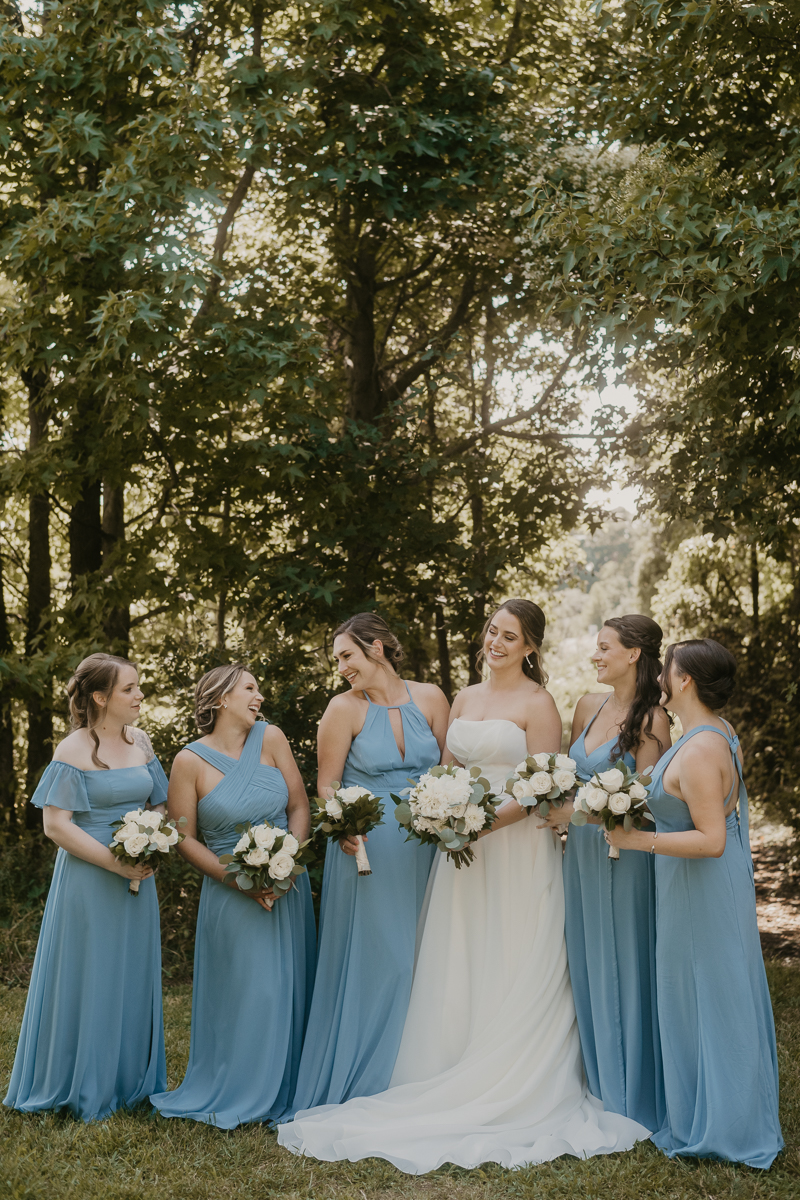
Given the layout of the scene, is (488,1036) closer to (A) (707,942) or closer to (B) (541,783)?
(A) (707,942)

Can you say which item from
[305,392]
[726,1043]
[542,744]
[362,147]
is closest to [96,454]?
[305,392]

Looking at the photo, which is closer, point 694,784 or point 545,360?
point 694,784

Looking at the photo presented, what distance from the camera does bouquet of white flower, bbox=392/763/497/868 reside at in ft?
15.3

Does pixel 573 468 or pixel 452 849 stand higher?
pixel 573 468

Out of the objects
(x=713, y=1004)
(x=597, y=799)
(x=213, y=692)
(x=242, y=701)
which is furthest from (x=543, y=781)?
(x=213, y=692)

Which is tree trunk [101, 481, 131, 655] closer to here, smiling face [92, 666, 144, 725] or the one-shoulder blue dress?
smiling face [92, 666, 144, 725]

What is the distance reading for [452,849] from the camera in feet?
15.5

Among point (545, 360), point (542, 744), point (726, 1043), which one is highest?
point (545, 360)

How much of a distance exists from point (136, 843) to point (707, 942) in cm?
259

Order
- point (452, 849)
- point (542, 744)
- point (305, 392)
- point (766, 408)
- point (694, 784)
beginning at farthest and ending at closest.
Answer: point (305, 392) < point (766, 408) < point (542, 744) < point (452, 849) < point (694, 784)

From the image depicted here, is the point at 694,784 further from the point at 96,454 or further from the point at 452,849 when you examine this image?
the point at 96,454

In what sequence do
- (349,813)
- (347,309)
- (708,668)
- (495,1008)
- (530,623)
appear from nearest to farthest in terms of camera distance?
(708,668) < (349,813) < (495,1008) < (530,623) < (347,309)

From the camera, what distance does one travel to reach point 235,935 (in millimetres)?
5051

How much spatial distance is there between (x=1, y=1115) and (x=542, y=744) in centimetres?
315
